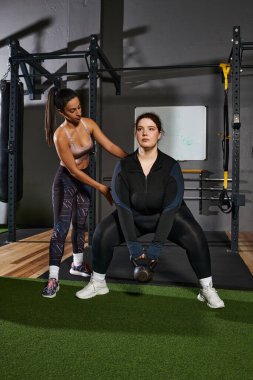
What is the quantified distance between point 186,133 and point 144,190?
3570mm

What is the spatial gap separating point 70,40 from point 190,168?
2605 mm

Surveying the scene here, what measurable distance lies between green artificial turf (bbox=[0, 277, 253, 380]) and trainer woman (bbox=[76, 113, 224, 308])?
0.76ft

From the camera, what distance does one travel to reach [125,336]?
1735 mm

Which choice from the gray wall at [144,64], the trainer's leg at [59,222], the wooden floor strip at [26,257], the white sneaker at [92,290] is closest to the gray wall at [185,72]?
the gray wall at [144,64]

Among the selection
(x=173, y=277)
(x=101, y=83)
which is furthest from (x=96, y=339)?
(x=101, y=83)

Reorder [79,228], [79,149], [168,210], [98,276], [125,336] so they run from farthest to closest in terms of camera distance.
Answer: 1. [79,228]
2. [79,149]
3. [98,276]
4. [168,210]
5. [125,336]

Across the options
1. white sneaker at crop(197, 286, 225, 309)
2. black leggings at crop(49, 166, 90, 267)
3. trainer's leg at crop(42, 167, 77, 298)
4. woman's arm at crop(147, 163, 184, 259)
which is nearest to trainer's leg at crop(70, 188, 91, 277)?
black leggings at crop(49, 166, 90, 267)

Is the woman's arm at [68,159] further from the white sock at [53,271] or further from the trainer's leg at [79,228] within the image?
the white sock at [53,271]

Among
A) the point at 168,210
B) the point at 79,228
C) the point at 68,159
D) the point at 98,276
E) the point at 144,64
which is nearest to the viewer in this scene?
the point at 168,210

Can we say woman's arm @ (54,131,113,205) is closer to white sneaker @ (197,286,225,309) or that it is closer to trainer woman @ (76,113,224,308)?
trainer woman @ (76,113,224,308)

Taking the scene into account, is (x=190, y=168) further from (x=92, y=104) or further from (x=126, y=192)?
(x=126, y=192)

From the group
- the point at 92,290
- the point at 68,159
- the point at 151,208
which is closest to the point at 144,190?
the point at 151,208

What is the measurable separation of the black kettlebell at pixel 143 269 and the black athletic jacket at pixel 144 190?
15cm

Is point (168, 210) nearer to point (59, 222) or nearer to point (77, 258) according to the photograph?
point (59, 222)
